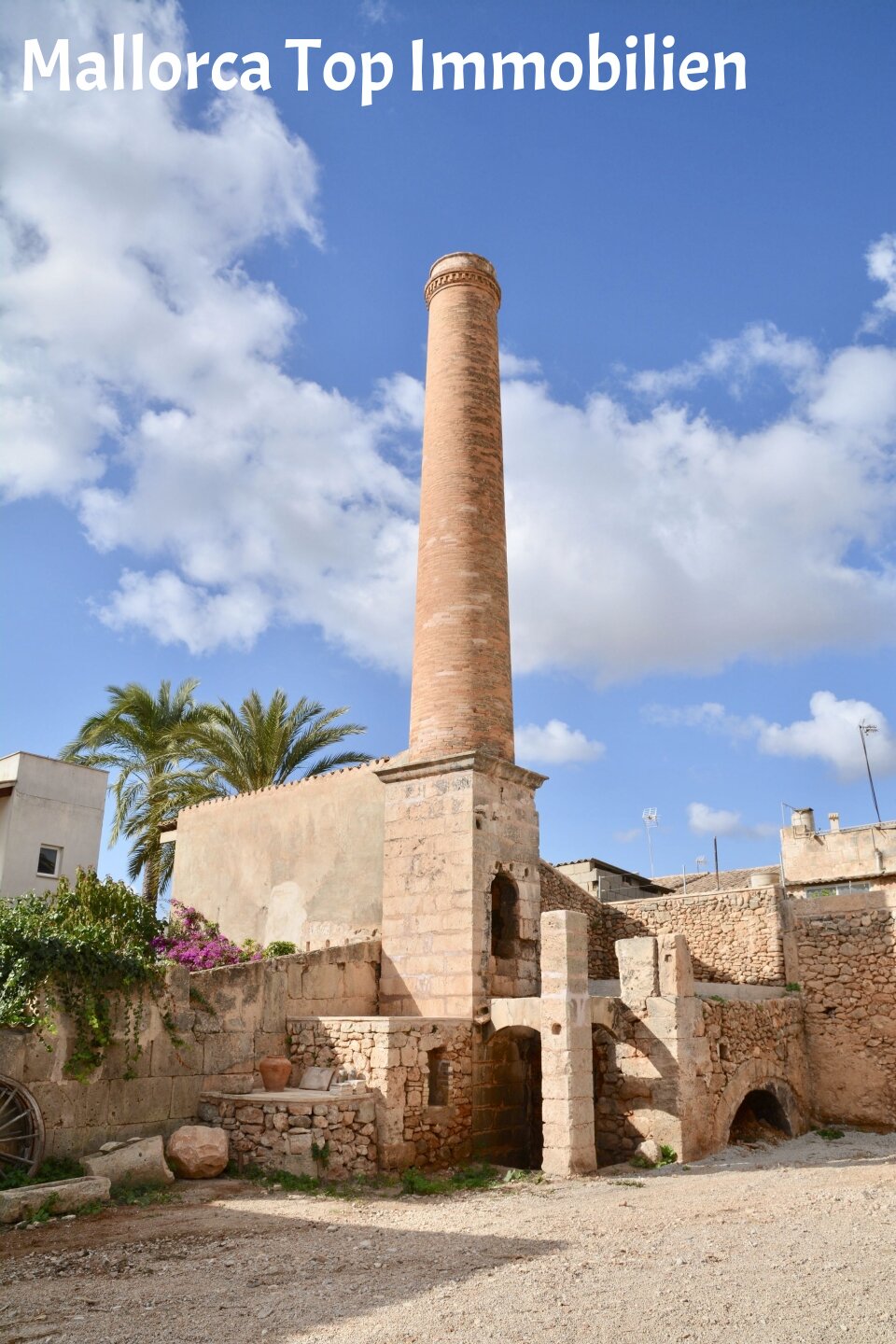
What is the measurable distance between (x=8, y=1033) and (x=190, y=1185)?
7.80 feet

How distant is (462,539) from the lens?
48.8 feet

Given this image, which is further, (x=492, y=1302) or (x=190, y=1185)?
(x=190, y=1185)

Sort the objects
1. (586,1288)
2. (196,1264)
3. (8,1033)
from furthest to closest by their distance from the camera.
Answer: (8,1033) → (196,1264) → (586,1288)

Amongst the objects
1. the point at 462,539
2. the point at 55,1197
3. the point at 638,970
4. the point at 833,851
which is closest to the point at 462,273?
the point at 462,539

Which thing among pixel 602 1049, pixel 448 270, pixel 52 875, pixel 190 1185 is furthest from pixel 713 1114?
pixel 448 270

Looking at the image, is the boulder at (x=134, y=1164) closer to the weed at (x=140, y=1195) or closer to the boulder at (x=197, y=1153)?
the weed at (x=140, y=1195)

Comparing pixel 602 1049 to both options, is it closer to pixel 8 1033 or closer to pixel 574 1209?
pixel 574 1209

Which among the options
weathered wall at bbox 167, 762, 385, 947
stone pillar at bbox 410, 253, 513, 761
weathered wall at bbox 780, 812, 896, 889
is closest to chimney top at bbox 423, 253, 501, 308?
stone pillar at bbox 410, 253, 513, 761

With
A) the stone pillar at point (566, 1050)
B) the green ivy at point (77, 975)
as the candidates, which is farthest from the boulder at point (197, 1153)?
the stone pillar at point (566, 1050)

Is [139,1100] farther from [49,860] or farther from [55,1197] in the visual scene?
[49,860]

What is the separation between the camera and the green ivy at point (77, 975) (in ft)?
32.2

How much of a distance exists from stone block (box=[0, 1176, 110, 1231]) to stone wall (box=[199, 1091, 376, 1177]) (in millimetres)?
1818

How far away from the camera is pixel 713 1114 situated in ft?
40.4

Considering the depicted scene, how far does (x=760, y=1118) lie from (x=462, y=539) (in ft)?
32.3
